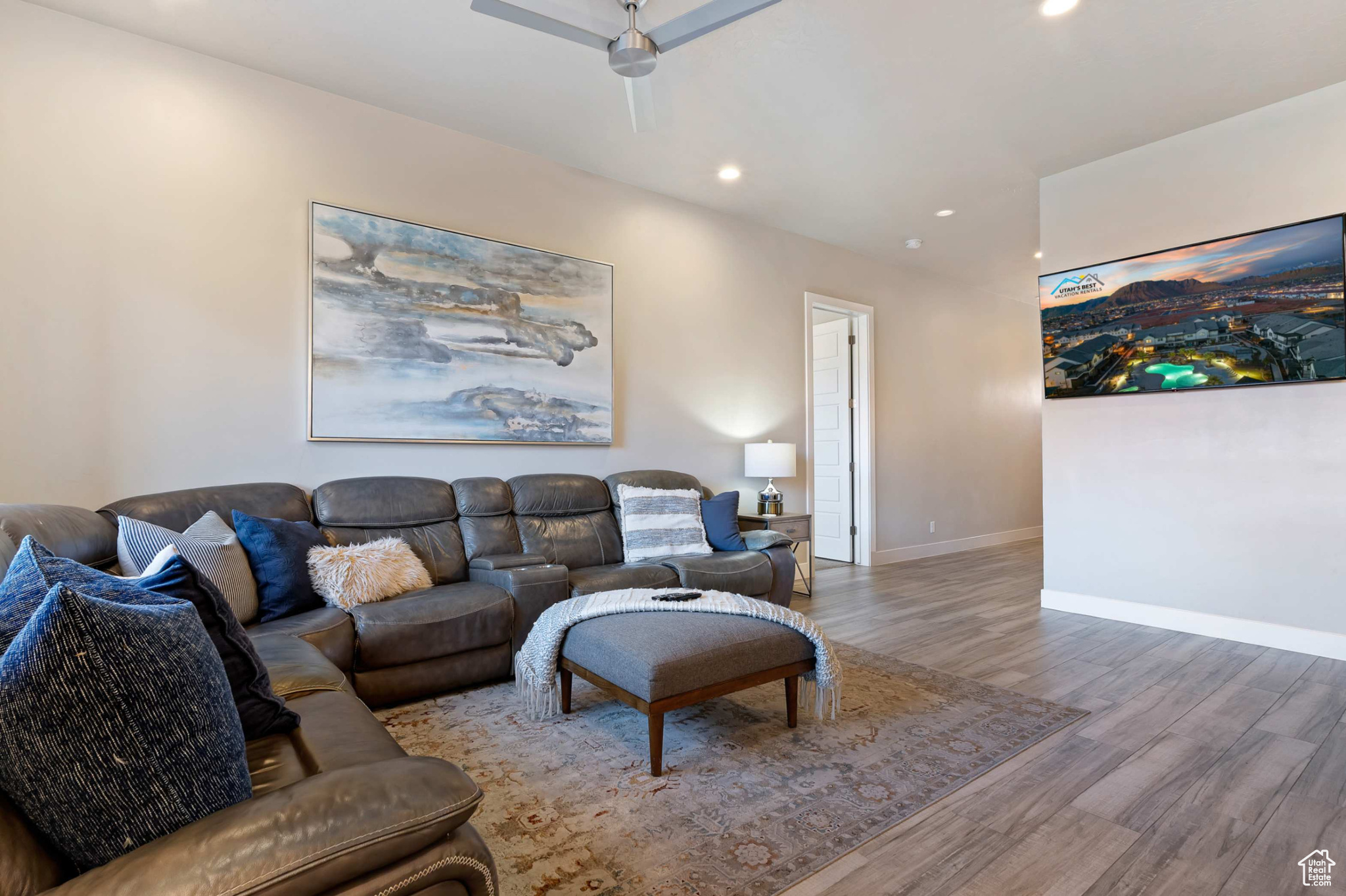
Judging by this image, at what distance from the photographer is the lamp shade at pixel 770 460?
4.74 m

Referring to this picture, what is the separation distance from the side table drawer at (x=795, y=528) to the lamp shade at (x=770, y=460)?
0.36 metres

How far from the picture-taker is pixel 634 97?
255 cm

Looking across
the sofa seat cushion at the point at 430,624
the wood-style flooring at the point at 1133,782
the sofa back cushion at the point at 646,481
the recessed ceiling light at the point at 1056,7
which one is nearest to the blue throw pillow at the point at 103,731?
the wood-style flooring at the point at 1133,782

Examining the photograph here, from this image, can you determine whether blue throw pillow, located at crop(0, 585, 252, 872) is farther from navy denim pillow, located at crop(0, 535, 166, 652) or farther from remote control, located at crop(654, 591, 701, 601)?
remote control, located at crop(654, 591, 701, 601)

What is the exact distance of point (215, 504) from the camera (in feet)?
9.18

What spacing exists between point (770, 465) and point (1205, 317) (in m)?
2.72

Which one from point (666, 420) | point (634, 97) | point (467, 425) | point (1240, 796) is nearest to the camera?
point (1240, 796)

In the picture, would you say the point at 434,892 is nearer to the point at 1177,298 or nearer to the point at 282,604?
the point at 282,604

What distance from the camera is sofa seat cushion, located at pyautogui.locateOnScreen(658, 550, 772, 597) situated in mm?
3574

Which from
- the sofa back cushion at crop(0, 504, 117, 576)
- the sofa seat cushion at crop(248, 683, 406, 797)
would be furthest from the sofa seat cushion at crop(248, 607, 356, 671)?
the sofa seat cushion at crop(248, 683, 406, 797)

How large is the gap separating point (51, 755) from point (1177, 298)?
16.3ft

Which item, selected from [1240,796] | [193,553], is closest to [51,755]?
[193,553]

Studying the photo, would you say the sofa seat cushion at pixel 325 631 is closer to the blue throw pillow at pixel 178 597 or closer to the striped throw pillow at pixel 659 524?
the blue throw pillow at pixel 178 597

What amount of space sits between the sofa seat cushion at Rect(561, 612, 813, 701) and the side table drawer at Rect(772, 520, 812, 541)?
226cm
